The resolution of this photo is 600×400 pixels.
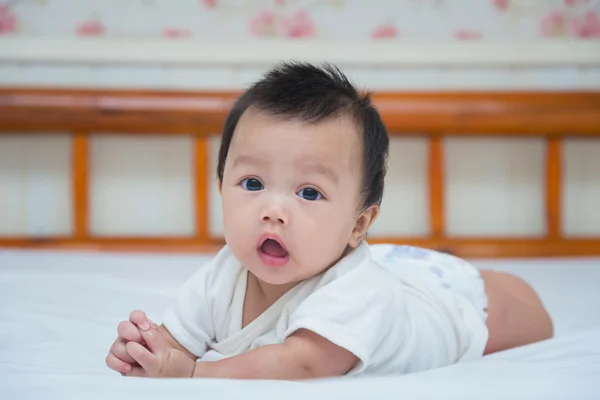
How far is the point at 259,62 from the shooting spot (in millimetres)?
1416

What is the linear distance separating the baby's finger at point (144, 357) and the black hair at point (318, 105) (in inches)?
7.5

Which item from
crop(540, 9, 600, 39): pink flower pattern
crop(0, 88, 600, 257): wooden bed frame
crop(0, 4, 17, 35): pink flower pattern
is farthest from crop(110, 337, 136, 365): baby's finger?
crop(540, 9, 600, 39): pink flower pattern

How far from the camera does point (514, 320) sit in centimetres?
78

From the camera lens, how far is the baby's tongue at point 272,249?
1.82 ft

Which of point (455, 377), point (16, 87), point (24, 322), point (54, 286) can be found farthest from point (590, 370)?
point (16, 87)

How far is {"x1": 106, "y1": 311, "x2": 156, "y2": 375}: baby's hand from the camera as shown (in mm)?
531

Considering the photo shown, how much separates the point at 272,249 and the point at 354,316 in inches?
3.4

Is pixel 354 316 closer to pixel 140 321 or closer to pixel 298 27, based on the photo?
pixel 140 321

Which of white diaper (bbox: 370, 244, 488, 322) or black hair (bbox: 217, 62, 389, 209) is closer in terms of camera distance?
black hair (bbox: 217, 62, 389, 209)

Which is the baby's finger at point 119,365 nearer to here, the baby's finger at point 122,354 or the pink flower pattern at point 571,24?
the baby's finger at point 122,354

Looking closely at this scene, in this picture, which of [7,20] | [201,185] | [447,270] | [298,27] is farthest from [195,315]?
[7,20]

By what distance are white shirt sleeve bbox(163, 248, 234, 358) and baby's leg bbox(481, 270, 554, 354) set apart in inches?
12.3

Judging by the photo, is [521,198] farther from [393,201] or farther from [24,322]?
[24,322]

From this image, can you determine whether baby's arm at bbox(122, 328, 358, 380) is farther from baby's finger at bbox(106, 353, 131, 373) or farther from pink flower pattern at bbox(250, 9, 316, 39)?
pink flower pattern at bbox(250, 9, 316, 39)
